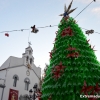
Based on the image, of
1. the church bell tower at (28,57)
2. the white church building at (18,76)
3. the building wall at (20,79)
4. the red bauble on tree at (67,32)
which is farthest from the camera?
the church bell tower at (28,57)

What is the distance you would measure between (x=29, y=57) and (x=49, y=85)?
18.8 m

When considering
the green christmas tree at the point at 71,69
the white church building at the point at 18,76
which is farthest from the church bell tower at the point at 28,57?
the green christmas tree at the point at 71,69

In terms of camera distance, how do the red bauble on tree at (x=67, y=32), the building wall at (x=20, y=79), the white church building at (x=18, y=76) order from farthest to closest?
the building wall at (x=20, y=79)
the white church building at (x=18, y=76)
the red bauble on tree at (x=67, y=32)

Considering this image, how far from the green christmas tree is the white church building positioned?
1510 centimetres

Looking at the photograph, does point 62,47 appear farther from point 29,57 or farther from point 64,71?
point 29,57

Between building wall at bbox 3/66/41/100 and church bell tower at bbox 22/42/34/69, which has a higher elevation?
church bell tower at bbox 22/42/34/69

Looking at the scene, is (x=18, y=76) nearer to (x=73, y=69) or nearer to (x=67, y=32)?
(x=67, y=32)

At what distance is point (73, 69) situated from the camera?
665 centimetres

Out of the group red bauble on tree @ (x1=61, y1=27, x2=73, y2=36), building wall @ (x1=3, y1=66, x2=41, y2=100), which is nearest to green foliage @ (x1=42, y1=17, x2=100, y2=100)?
red bauble on tree @ (x1=61, y1=27, x2=73, y2=36)

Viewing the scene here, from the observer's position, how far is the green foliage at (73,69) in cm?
631

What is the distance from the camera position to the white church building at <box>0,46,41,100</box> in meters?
21.0

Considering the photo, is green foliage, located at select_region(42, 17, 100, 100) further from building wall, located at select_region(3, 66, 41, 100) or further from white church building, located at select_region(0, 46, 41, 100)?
building wall, located at select_region(3, 66, 41, 100)

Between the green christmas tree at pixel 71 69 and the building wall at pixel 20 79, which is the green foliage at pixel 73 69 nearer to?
the green christmas tree at pixel 71 69

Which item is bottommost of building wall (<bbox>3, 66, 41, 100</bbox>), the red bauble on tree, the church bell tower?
the red bauble on tree
